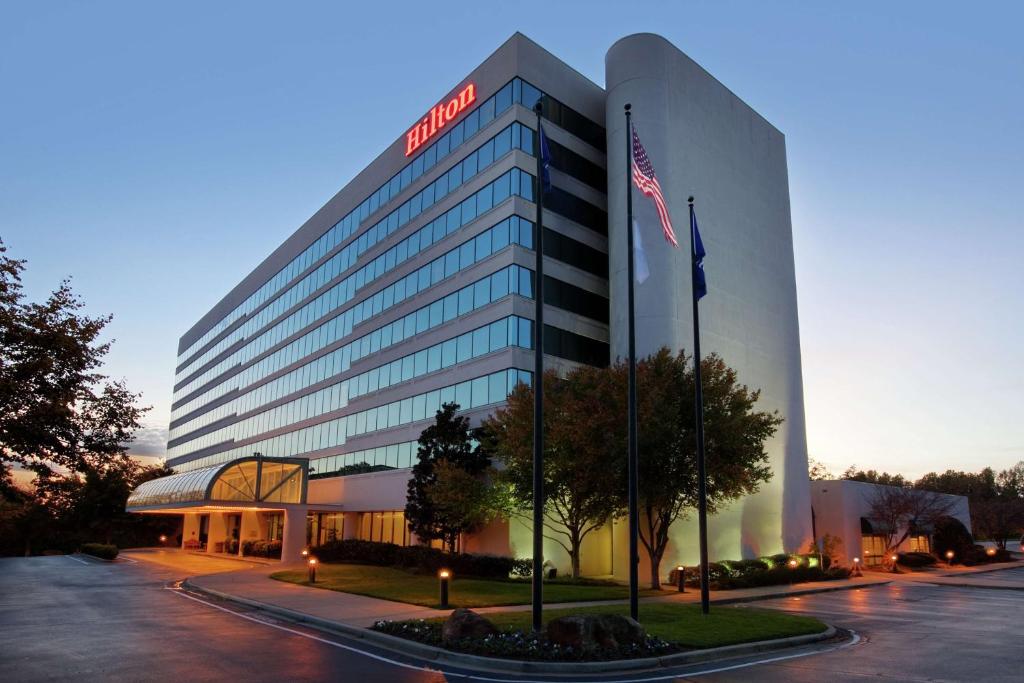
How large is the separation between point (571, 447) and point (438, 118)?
89.6 feet

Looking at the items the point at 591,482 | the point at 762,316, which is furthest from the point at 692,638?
the point at 762,316

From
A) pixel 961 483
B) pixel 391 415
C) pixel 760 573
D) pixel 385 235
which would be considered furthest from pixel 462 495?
pixel 961 483

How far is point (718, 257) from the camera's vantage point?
44219mm

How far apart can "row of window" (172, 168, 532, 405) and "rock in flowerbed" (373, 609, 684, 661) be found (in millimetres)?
28745

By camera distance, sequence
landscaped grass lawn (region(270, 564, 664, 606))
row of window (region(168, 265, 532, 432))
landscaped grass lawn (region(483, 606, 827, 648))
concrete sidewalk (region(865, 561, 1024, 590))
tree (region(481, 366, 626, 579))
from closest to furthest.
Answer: landscaped grass lawn (region(483, 606, 827, 648))
landscaped grass lawn (region(270, 564, 664, 606))
tree (region(481, 366, 626, 579))
concrete sidewalk (region(865, 561, 1024, 590))
row of window (region(168, 265, 532, 432))

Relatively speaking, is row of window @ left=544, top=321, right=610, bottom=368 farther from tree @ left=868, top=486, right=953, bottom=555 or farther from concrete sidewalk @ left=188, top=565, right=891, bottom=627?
tree @ left=868, top=486, right=953, bottom=555

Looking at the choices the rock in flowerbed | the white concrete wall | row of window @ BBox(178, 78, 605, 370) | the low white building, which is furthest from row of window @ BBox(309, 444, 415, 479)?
the rock in flowerbed

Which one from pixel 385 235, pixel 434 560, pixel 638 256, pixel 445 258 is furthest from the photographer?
pixel 385 235

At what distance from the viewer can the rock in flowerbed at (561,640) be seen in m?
14.4

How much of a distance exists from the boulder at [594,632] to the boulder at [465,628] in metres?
1.34

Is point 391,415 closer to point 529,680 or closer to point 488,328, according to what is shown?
point 488,328

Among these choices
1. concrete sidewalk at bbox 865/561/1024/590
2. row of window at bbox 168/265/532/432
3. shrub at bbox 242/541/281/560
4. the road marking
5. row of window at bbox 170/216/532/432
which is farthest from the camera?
shrub at bbox 242/541/281/560

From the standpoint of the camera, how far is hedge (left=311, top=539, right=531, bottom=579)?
3300cm

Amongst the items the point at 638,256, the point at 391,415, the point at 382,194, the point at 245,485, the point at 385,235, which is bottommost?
the point at 245,485
